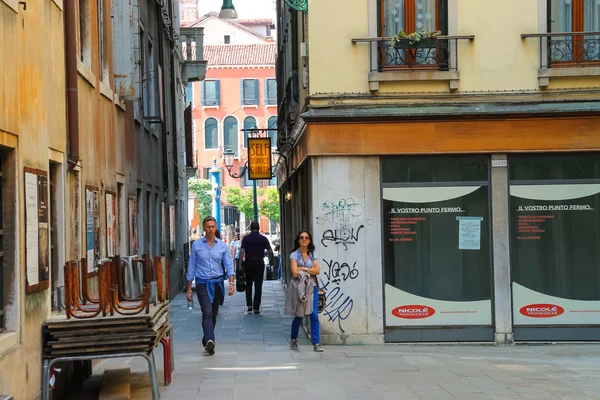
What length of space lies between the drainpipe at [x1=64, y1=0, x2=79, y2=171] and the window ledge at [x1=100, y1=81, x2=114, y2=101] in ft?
9.02

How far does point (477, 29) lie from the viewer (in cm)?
1534

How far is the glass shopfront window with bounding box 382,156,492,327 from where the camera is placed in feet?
50.4

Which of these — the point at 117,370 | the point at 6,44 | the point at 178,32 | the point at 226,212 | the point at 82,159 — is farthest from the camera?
the point at 226,212

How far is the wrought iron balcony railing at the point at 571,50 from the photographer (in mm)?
15312

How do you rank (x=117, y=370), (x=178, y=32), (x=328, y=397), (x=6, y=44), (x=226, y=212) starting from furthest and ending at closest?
(x=226, y=212) < (x=178, y=32) < (x=117, y=370) < (x=328, y=397) < (x=6, y=44)

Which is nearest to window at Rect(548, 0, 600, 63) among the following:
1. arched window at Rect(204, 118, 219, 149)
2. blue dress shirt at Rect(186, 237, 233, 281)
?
blue dress shirt at Rect(186, 237, 233, 281)

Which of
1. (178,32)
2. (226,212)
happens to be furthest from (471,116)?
(226,212)

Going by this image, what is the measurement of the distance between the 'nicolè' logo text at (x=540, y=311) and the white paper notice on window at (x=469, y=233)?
1163 mm

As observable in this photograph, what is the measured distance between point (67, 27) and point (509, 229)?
7121 millimetres

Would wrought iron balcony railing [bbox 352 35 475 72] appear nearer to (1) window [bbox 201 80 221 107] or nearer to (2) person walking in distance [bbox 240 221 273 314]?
(2) person walking in distance [bbox 240 221 273 314]

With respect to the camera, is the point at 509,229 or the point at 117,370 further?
the point at 509,229

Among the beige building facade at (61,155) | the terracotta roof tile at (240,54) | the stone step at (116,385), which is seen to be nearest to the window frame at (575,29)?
the beige building facade at (61,155)

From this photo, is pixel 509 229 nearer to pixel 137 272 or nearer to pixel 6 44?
pixel 137 272

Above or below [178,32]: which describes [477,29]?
below
